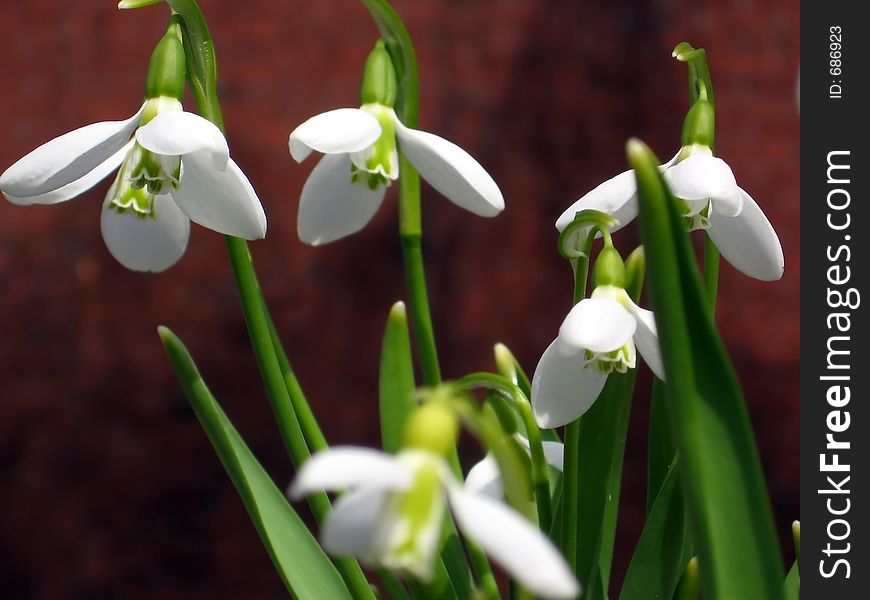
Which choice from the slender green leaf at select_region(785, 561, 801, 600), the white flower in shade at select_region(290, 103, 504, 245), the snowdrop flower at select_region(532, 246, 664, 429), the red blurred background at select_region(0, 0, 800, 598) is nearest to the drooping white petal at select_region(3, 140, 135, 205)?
the white flower in shade at select_region(290, 103, 504, 245)

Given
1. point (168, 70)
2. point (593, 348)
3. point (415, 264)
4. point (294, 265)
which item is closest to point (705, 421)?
point (593, 348)

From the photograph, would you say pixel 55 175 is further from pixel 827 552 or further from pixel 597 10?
pixel 597 10

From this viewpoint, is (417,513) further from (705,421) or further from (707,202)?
(707,202)

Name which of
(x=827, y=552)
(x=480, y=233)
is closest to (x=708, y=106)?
(x=827, y=552)

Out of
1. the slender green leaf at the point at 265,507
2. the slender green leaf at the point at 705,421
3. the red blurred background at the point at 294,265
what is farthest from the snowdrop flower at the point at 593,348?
the red blurred background at the point at 294,265

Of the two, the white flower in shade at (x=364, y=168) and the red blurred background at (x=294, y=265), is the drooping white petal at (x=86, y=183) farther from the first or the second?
the red blurred background at (x=294, y=265)

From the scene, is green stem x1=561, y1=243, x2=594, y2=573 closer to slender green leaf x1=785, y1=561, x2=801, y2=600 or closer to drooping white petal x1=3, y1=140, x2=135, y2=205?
slender green leaf x1=785, y1=561, x2=801, y2=600
